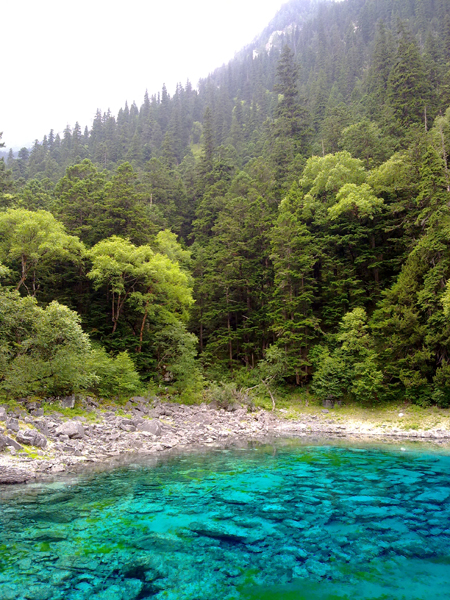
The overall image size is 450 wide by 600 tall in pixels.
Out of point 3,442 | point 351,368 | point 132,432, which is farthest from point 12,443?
point 351,368

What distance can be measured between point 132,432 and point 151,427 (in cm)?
109

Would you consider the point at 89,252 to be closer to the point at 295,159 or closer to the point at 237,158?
the point at 295,159

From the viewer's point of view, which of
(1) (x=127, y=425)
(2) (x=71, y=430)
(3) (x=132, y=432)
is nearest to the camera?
(2) (x=71, y=430)

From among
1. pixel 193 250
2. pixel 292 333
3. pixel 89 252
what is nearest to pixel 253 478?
pixel 292 333

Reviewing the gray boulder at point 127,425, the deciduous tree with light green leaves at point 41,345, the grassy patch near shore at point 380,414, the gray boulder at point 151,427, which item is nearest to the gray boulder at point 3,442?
the deciduous tree with light green leaves at point 41,345

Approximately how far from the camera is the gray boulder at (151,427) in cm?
1798

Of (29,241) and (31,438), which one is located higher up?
(29,241)

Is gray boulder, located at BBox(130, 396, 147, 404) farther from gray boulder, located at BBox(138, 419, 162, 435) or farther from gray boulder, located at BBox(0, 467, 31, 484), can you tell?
gray boulder, located at BBox(0, 467, 31, 484)

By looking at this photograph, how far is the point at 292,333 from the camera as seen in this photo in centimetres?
3011

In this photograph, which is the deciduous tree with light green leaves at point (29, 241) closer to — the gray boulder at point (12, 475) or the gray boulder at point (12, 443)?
the gray boulder at point (12, 443)

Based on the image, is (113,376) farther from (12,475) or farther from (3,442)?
(12,475)

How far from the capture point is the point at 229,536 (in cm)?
709

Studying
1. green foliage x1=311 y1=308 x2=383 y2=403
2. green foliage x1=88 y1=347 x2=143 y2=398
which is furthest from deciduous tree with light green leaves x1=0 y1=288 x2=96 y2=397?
green foliage x1=311 y1=308 x2=383 y2=403

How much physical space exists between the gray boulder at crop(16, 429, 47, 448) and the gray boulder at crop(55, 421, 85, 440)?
4.43 ft
